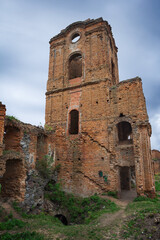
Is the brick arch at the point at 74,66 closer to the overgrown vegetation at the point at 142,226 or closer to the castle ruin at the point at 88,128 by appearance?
the castle ruin at the point at 88,128

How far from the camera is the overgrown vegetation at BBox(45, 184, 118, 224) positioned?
379 inches

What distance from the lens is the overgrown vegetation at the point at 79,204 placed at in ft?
31.6

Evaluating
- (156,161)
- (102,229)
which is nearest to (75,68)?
(102,229)

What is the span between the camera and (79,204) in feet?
35.4

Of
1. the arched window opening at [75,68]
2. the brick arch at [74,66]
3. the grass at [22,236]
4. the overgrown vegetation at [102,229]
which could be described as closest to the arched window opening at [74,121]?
the brick arch at [74,66]

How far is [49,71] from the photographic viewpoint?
16766 millimetres

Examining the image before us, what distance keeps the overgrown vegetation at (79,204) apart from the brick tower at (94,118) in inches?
35.3

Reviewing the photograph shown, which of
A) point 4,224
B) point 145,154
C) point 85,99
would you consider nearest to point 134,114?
point 145,154

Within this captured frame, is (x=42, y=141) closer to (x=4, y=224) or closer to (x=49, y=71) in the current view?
(x=4, y=224)

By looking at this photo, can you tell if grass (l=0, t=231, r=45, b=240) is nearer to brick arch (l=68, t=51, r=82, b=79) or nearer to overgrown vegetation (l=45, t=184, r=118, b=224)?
overgrown vegetation (l=45, t=184, r=118, b=224)

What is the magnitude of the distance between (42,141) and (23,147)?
2.44 metres

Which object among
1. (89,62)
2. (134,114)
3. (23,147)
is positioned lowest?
(23,147)

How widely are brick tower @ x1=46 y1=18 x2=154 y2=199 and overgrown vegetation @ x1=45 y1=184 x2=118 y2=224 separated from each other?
898 mm

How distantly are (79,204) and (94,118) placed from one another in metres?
5.75
